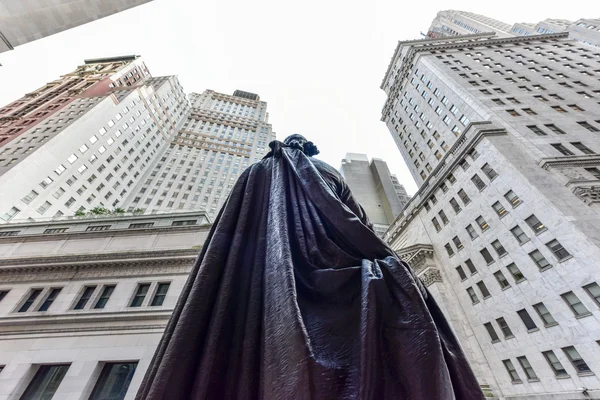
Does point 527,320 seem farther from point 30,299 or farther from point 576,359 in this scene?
point 30,299

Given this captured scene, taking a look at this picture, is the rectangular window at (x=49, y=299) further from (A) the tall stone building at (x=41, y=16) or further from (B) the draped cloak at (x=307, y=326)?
(B) the draped cloak at (x=307, y=326)

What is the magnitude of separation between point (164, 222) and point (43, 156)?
33528 mm

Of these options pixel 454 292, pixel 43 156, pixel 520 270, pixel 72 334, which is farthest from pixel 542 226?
pixel 43 156

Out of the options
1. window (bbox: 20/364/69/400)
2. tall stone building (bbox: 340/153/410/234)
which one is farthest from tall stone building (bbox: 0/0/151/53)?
tall stone building (bbox: 340/153/410/234)

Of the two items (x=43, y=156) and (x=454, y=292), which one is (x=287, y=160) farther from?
(x=43, y=156)

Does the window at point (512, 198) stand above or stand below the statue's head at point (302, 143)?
above

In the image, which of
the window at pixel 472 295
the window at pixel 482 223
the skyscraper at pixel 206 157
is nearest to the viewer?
the window at pixel 472 295

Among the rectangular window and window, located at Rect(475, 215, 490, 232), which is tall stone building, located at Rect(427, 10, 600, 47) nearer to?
window, located at Rect(475, 215, 490, 232)

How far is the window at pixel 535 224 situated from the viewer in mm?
21050

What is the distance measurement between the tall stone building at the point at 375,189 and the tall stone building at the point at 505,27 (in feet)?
157

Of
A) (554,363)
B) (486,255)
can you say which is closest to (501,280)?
(486,255)

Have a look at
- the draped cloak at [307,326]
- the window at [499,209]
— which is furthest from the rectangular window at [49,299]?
the window at [499,209]

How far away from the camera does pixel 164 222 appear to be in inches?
933

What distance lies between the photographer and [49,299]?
Answer: 17.7m
